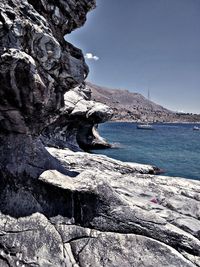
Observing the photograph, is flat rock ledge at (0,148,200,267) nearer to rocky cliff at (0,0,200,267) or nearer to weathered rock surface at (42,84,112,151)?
rocky cliff at (0,0,200,267)

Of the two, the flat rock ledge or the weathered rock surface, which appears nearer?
the flat rock ledge

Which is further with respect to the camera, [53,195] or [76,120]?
[76,120]

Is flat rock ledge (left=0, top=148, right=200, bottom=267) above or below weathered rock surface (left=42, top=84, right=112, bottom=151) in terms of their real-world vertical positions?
below

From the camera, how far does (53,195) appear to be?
1232cm

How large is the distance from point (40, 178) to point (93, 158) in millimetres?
10047

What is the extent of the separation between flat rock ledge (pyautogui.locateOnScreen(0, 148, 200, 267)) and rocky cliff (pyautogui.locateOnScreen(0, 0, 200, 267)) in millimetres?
40

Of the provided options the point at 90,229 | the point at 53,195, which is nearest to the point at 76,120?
the point at 53,195

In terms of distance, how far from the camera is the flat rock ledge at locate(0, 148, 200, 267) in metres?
10.8

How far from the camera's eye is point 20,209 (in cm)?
1205

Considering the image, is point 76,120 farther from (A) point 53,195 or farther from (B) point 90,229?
(B) point 90,229

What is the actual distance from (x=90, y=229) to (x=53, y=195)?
2307 millimetres

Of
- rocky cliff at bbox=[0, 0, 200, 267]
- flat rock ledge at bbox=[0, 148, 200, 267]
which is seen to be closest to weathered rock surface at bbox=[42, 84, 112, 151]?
rocky cliff at bbox=[0, 0, 200, 267]

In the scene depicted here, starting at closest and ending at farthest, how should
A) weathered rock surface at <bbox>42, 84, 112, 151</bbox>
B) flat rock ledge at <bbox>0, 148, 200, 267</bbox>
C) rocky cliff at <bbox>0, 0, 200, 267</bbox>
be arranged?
rocky cliff at <bbox>0, 0, 200, 267</bbox> < flat rock ledge at <bbox>0, 148, 200, 267</bbox> < weathered rock surface at <bbox>42, 84, 112, 151</bbox>

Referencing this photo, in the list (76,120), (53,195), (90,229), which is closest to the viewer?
(90,229)
